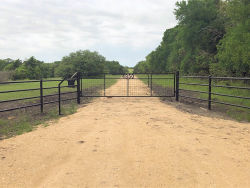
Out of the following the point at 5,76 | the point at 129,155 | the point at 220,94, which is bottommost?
the point at 129,155

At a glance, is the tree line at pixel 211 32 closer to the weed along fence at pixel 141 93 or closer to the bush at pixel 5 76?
the weed along fence at pixel 141 93

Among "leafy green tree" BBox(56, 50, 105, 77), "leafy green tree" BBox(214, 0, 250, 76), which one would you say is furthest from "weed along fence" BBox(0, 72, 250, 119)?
"leafy green tree" BBox(56, 50, 105, 77)

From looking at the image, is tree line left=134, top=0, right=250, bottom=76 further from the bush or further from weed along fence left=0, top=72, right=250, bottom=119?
the bush

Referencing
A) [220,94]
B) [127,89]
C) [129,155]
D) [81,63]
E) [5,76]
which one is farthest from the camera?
[81,63]

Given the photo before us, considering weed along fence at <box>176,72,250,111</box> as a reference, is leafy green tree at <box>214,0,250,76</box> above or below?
above

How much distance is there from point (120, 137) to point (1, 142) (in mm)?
2818

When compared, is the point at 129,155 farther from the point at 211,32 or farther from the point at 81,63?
the point at 81,63

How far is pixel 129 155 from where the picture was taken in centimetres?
397

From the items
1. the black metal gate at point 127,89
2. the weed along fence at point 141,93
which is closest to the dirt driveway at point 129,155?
the weed along fence at point 141,93

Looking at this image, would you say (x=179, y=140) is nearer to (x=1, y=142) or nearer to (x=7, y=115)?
(x=1, y=142)

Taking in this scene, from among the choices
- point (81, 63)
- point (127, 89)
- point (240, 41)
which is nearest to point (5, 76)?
point (81, 63)

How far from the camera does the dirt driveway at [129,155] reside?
3.08 metres

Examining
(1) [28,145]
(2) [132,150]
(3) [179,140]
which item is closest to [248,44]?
(3) [179,140]

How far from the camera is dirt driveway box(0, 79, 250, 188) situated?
3.08 meters
